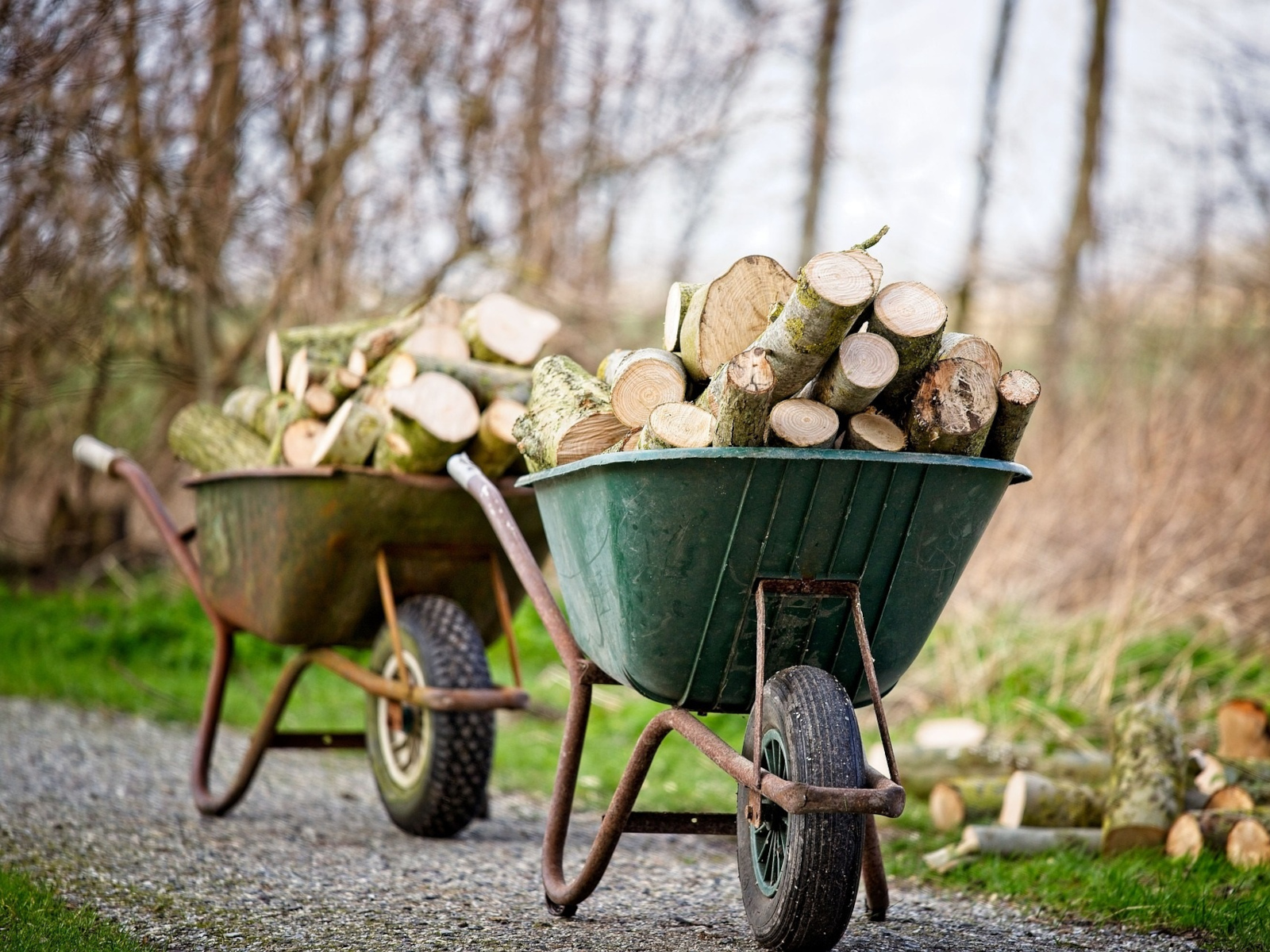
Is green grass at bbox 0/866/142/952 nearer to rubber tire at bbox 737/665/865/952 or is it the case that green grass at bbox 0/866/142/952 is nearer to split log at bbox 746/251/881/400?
rubber tire at bbox 737/665/865/952

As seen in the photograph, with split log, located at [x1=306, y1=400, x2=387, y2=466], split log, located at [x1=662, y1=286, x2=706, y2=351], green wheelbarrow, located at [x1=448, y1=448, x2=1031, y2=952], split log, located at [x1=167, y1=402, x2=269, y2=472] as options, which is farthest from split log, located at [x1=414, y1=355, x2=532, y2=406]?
green wheelbarrow, located at [x1=448, y1=448, x2=1031, y2=952]

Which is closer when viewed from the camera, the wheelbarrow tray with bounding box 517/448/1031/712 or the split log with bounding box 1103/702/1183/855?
the wheelbarrow tray with bounding box 517/448/1031/712

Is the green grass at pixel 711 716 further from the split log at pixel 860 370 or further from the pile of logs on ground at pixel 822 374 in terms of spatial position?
the split log at pixel 860 370

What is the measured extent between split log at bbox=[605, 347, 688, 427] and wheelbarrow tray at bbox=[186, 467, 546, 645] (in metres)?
0.86

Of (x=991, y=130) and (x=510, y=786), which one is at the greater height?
(x=991, y=130)

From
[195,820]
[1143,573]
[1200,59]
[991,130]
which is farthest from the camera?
[991,130]

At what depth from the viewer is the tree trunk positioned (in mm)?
2152

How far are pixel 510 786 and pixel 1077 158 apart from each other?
307 inches

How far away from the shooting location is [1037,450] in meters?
6.74

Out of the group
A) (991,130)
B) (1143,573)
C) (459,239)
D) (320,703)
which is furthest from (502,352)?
(991,130)

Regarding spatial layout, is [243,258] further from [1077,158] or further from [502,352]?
[1077,158]

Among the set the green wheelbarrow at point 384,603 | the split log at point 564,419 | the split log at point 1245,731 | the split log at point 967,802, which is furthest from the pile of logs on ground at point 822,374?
the split log at point 1245,731

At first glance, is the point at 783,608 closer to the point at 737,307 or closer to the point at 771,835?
the point at 771,835

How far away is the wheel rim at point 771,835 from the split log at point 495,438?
53.0 inches
